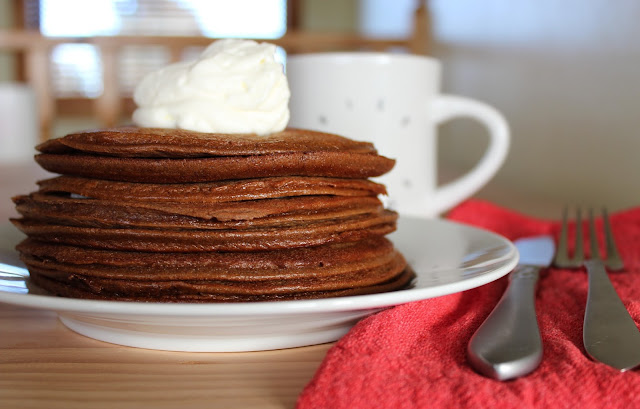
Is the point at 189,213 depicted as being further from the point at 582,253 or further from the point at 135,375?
the point at 582,253

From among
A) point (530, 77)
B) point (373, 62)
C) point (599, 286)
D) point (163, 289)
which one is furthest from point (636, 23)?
point (163, 289)

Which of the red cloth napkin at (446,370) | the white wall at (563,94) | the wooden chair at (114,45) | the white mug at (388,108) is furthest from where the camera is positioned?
the wooden chair at (114,45)

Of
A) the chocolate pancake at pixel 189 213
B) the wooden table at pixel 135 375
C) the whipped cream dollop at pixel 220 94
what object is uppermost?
the whipped cream dollop at pixel 220 94

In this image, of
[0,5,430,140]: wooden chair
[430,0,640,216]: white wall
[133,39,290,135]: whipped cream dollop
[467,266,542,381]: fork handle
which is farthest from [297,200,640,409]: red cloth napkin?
[0,5,430,140]: wooden chair

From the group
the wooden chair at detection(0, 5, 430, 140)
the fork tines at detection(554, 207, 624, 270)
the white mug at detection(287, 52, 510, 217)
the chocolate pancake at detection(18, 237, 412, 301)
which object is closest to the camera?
the chocolate pancake at detection(18, 237, 412, 301)

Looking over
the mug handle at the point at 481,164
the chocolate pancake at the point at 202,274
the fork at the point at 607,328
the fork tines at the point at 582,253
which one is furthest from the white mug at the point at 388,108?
the chocolate pancake at the point at 202,274

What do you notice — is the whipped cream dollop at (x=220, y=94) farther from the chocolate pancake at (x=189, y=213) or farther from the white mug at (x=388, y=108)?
the white mug at (x=388, y=108)

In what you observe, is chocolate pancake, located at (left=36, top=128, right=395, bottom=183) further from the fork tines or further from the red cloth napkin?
the fork tines

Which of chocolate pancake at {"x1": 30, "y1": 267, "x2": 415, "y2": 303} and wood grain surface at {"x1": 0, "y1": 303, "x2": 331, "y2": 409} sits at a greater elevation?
chocolate pancake at {"x1": 30, "y1": 267, "x2": 415, "y2": 303}
